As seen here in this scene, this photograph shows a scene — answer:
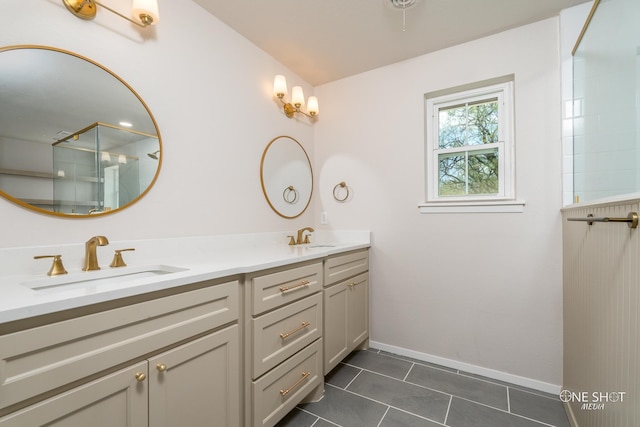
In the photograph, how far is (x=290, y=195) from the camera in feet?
8.45

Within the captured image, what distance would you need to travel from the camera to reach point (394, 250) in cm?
244

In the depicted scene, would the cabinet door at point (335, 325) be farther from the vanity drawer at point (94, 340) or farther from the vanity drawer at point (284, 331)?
the vanity drawer at point (94, 340)

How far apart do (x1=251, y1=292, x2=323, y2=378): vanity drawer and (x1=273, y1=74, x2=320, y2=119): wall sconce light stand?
1599mm

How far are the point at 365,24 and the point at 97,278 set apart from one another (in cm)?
218

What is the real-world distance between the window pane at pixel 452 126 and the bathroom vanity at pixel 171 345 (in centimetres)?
142

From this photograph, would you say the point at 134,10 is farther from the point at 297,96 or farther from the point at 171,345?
the point at 171,345

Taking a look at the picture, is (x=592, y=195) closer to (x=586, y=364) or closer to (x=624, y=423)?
(x=586, y=364)

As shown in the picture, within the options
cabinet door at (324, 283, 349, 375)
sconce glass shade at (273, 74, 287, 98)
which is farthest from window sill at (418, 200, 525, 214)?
sconce glass shade at (273, 74, 287, 98)

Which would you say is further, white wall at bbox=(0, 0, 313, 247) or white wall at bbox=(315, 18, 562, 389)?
white wall at bbox=(315, 18, 562, 389)

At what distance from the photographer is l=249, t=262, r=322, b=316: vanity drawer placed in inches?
54.2

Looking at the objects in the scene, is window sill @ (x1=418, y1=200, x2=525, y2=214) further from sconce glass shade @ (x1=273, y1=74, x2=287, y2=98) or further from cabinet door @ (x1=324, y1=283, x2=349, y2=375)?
sconce glass shade @ (x1=273, y1=74, x2=287, y2=98)

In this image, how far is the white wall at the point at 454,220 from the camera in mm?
1910

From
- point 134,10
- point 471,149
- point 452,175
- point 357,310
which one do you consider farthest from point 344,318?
point 134,10

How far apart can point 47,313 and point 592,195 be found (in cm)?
231
